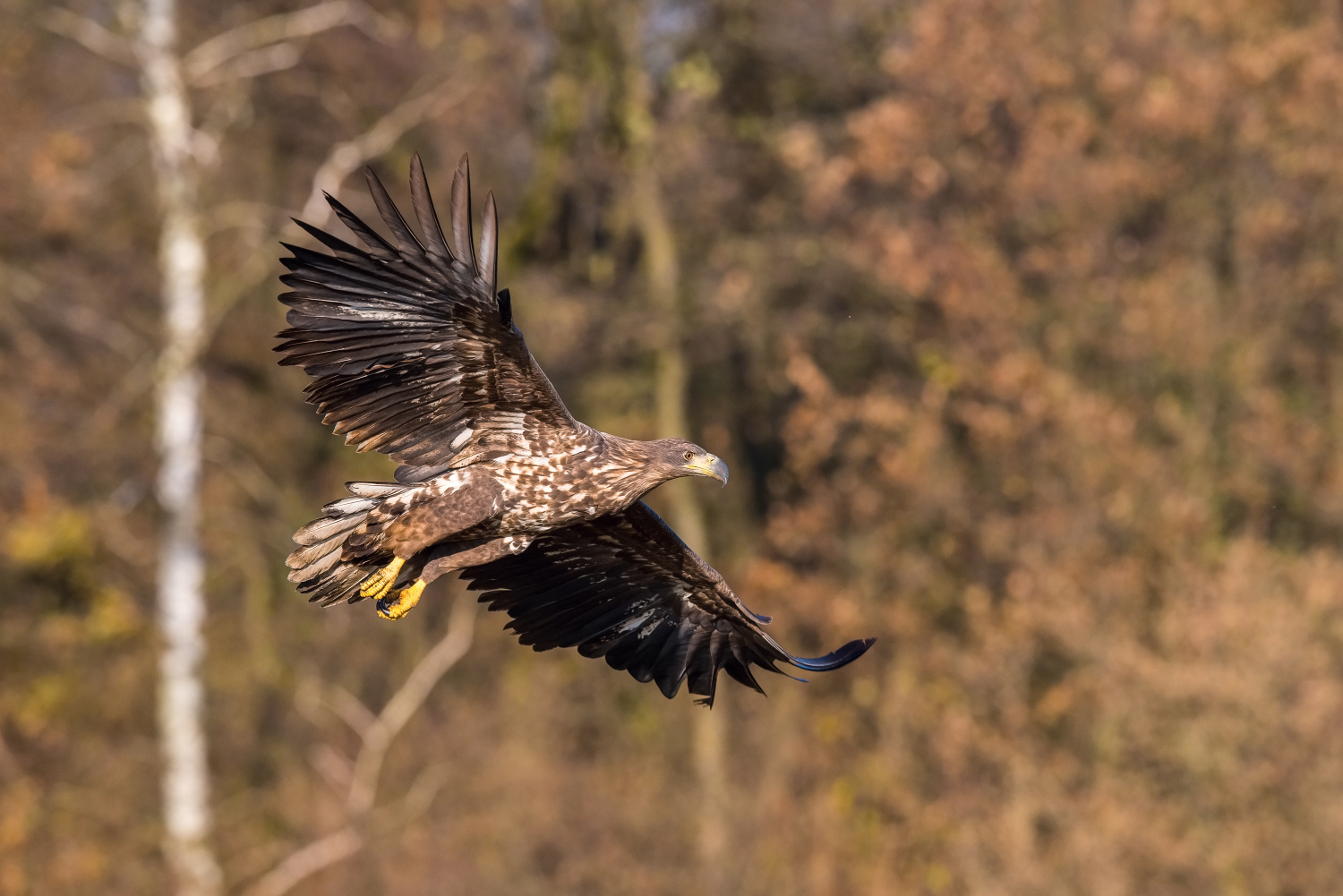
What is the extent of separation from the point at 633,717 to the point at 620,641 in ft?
35.3

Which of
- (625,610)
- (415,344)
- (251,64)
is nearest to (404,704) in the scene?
(251,64)

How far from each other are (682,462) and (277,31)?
10.6 meters

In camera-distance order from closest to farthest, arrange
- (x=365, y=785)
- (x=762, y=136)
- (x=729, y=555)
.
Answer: (x=365, y=785)
(x=762, y=136)
(x=729, y=555)

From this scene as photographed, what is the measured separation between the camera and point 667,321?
687 inches

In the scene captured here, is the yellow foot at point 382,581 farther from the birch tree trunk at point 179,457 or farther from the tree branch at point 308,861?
the tree branch at point 308,861

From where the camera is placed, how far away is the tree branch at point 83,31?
14.9 metres

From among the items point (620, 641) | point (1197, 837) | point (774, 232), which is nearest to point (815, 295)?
point (774, 232)

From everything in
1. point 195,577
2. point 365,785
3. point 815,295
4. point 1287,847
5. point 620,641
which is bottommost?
point 1287,847

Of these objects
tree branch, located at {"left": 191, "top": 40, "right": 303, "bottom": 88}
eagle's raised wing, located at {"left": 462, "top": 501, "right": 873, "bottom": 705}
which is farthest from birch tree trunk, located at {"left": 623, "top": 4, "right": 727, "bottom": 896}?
eagle's raised wing, located at {"left": 462, "top": 501, "right": 873, "bottom": 705}

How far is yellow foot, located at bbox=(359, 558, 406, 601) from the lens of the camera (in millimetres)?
7027

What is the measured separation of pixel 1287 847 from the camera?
14031mm

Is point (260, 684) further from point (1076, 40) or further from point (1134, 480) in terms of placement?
point (1076, 40)

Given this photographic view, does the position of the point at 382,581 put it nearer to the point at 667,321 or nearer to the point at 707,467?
the point at 707,467

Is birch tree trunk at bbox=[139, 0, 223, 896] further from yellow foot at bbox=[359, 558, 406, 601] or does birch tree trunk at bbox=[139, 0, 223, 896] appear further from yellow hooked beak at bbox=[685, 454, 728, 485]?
yellow hooked beak at bbox=[685, 454, 728, 485]
